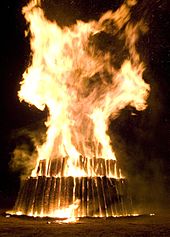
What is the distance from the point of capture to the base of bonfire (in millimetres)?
Result: 8984

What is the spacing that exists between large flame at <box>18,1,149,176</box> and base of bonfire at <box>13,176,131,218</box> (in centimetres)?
137

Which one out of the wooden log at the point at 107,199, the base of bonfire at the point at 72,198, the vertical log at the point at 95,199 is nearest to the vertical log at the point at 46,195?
the base of bonfire at the point at 72,198

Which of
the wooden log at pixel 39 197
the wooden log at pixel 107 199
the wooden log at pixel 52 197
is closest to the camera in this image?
the wooden log at pixel 52 197

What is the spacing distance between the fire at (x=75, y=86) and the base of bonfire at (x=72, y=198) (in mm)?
768

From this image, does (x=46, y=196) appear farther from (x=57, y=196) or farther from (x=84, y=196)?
(x=84, y=196)

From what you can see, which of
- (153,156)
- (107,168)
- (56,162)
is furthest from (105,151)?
(153,156)

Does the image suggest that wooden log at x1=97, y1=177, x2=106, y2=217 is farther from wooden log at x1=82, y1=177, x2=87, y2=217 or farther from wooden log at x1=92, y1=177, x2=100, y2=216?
wooden log at x1=82, y1=177, x2=87, y2=217

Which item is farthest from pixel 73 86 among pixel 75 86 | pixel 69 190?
pixel 69 190

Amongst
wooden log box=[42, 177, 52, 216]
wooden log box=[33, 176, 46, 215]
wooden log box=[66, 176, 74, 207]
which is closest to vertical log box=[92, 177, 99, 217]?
wooden log box=[66, 176, 74, 207]

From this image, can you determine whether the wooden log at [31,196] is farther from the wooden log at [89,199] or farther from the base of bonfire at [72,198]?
the wooden log at [89,199]

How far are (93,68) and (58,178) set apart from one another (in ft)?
14.8

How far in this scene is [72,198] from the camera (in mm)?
9031

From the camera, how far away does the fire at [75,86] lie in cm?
1072

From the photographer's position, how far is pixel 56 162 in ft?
32.1
